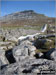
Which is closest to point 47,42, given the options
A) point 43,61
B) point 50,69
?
point 43,61

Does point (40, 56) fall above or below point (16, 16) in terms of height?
below

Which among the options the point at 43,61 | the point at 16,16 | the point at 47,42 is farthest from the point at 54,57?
the point at 16,16

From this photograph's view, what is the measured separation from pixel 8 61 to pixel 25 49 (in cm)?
160

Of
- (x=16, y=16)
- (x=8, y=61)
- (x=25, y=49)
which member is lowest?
(x=8, y=61)

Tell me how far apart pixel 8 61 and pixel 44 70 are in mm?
4384

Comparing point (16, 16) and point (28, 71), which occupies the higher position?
point (16, 16)

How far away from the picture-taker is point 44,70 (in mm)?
6605

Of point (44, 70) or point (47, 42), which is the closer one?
point (44, 70)

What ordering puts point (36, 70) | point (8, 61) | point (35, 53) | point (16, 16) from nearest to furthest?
point (36, 70)
point (8, 61)
point (35, 53)
point (16, 16)

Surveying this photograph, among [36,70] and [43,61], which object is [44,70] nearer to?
[36,70]

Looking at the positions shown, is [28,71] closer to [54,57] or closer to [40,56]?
[54,57]

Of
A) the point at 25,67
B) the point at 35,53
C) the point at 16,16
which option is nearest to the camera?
the point at 25,67

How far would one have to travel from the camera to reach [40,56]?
10477mm

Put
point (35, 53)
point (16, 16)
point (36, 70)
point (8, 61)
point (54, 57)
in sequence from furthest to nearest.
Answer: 1. point (16, 16)
2. point (35, 53)
3. point (8, 61)
4. point (54, 57)
5. point (36, 70)
